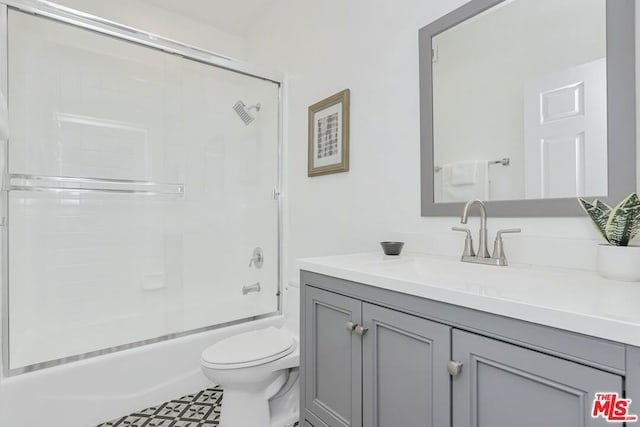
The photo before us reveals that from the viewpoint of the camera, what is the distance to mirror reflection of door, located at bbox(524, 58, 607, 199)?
98 centimetres

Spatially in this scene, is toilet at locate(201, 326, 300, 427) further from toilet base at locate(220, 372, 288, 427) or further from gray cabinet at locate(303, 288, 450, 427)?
gray cabinet at locate(303, 288, 450, 427)

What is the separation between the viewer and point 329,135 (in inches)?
76.5

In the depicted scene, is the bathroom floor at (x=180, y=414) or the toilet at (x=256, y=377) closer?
the toilet at (x=256, y=377)

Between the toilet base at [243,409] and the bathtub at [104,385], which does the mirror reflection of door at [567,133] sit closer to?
the toilet base at [243,409]

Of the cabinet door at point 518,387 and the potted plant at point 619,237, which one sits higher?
the potted plant at point 619,237

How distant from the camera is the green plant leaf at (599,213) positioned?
0.90m

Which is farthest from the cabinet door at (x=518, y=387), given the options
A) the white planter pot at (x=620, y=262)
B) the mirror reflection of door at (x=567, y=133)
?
the mirror reflection of door at (x=567, y=133)

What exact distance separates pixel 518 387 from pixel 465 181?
2.75ft

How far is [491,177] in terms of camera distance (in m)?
1.25

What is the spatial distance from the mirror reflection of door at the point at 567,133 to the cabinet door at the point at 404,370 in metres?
0.66

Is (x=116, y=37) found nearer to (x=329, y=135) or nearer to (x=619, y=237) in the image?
(x=329, y=135)

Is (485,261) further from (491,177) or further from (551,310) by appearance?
(551,310)

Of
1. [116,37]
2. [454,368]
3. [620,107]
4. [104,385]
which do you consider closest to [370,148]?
[620,107]

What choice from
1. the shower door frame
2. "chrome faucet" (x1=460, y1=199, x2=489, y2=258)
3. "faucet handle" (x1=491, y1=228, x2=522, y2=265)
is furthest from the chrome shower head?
"faucet handle" (x1=491, y1=228, x2=522, y2=265)
